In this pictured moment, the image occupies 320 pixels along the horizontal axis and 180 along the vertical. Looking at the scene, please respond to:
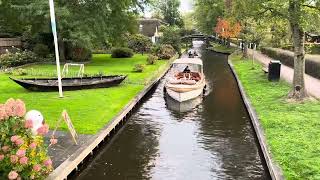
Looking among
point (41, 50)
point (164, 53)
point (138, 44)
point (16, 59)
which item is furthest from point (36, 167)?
point (138, 44)

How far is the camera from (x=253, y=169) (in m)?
16.4

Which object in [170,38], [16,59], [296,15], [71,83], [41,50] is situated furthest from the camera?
[170,38]

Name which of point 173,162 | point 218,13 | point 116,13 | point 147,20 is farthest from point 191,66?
point 147,20

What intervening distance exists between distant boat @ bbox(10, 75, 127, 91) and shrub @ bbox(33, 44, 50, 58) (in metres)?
21.3

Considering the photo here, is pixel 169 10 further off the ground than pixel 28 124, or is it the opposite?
pixel 169 10

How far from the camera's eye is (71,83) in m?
30.9

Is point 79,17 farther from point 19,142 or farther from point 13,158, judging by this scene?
point 13,158

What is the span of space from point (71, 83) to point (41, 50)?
22.8 meters

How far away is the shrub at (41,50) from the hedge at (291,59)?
87.1ft

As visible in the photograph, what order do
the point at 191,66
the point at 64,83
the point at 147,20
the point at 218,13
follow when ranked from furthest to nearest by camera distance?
Answer: the point at 147,20 → the point at 218,13 → the point at 191,66 → the point at 64,83

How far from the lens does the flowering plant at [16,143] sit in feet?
36.8

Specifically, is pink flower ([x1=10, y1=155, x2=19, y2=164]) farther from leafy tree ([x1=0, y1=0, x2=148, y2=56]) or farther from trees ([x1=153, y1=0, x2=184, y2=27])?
trees ([x1=153, y1=0, x2=184, y2=27])

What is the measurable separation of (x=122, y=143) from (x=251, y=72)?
2478 cm

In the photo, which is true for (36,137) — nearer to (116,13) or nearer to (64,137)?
(64,137)
